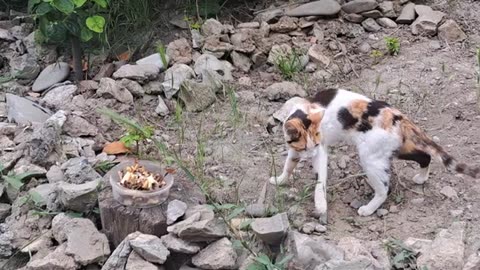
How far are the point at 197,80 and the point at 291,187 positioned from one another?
127cm

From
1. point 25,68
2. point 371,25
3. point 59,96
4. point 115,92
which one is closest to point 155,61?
point 115,92

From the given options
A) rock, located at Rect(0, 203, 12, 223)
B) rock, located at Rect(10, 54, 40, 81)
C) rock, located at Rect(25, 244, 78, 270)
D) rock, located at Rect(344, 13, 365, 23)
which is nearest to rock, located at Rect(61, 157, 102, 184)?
rock, located at Rect(0, 203, 12, 223)

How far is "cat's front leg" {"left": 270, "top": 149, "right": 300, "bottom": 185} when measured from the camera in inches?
146

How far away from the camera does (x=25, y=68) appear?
207 inches

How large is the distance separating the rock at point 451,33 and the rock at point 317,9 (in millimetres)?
715

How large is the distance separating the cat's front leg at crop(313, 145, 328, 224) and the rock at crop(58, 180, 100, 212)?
1.03m

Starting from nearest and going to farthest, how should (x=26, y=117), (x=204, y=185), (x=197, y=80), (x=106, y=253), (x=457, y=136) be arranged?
(x=106, y=253), (x=204, y=185), (x=457, y=136), (x=26, y=117), (x=197, y=80)

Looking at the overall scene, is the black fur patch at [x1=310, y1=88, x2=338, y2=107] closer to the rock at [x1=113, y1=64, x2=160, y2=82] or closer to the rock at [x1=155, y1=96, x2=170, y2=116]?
the rock at [x1=155, y1=96, x2=170, y2=116]

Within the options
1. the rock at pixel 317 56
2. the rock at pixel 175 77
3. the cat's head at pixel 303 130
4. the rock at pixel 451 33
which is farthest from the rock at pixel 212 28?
the cat's head at pixel 303 130

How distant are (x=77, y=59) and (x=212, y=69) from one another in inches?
35.0

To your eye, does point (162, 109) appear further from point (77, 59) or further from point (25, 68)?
point (25, 68)

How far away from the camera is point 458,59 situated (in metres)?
5.00

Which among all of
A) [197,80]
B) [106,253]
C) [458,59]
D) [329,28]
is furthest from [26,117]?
[458,59]

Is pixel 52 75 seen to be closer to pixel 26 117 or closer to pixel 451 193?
pixel 26 117
